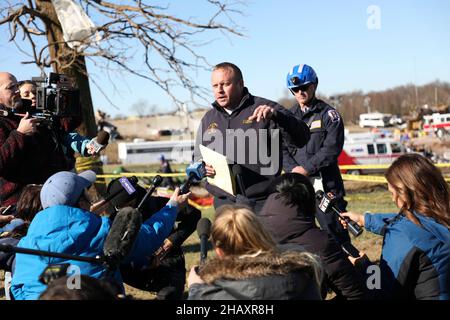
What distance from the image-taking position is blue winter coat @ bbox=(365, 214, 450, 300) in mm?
3430

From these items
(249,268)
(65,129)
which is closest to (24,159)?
(65,129)

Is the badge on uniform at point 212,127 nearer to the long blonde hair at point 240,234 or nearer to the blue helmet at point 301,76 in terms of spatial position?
the blue helmet at point 301,76

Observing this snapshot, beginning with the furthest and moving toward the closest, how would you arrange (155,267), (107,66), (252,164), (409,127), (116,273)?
(409,127) → (107,66) → (252,164) → (155,267) → (116,273)

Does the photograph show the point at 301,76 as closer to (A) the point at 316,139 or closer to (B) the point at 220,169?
(A) the point at 316,139

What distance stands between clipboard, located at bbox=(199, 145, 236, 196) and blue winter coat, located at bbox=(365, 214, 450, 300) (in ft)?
4.42

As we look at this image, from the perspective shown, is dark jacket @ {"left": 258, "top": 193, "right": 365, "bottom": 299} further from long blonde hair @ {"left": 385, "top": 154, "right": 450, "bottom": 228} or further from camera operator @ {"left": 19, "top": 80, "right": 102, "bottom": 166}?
camera operator @ {"left": 19, "top": 80, "right": 102, "bottom": 166}

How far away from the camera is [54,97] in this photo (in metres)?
4.66

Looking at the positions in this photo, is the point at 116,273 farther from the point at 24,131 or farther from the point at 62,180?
the point at 24,131

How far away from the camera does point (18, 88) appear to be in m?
4.89

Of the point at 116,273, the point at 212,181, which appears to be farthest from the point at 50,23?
the point at 116,273

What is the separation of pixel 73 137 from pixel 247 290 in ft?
8.87

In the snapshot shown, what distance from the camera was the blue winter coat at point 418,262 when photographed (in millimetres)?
3430

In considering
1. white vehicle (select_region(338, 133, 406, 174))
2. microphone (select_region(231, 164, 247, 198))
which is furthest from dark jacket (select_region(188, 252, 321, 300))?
white vehicle (select_region(338, 133, 406, 174))

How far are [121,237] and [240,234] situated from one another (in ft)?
2.29
